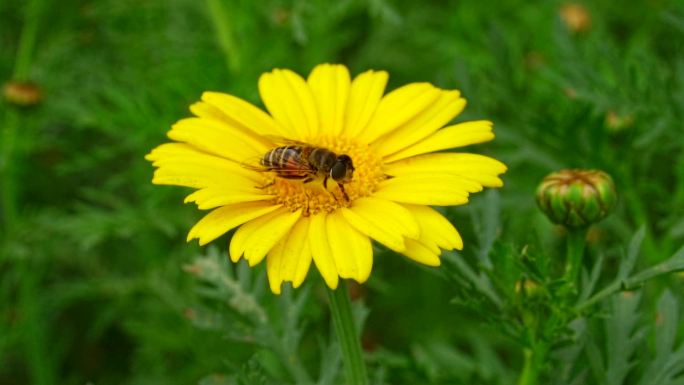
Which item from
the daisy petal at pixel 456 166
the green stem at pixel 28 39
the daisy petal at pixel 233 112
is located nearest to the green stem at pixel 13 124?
the green stem at pixel 28 39

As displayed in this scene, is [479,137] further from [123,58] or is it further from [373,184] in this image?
[123,58]

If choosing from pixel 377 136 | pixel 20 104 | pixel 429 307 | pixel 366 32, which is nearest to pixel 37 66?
pixel 20 104

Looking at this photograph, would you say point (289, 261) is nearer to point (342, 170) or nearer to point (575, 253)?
point (342, 170)

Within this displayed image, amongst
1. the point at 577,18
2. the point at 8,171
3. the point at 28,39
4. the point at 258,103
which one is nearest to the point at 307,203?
the point at 258,103

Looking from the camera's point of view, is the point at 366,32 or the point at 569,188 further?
the point at 366,32

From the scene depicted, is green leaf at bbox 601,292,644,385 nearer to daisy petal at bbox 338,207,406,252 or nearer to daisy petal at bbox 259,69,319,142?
daisy petal at bbox 338,207,406,252

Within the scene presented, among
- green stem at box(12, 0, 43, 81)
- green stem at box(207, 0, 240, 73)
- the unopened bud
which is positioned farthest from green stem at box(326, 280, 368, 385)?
the unopened bud
